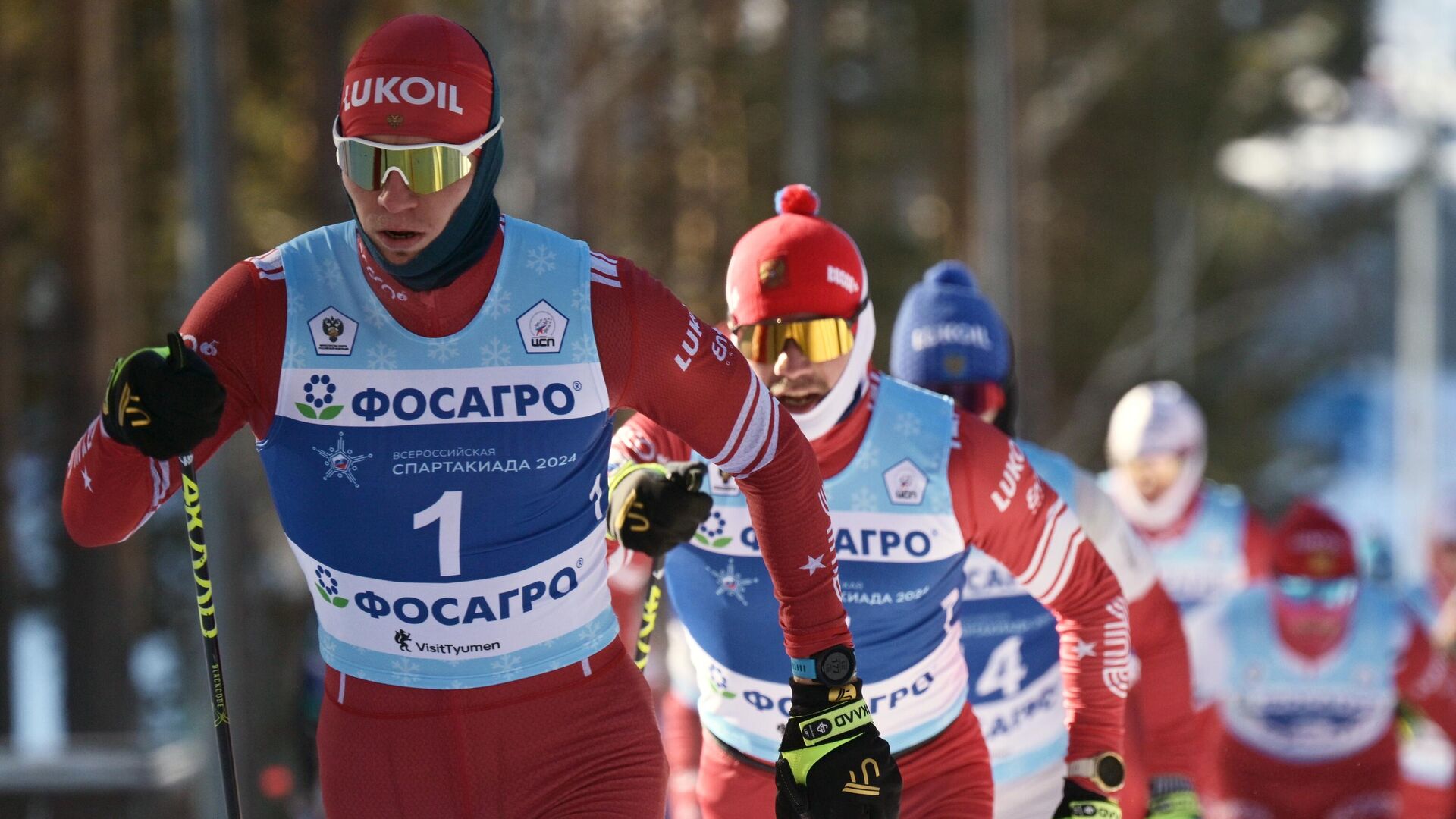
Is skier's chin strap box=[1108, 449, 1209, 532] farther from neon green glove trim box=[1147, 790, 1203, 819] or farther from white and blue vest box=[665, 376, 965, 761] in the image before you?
white and blue vest box=[665, 376, 965, 761]

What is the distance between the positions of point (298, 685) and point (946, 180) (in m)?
21.9

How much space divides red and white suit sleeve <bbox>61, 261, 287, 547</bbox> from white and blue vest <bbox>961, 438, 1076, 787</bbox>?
280cm

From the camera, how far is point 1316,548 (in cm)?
921

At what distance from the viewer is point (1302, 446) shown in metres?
34.4

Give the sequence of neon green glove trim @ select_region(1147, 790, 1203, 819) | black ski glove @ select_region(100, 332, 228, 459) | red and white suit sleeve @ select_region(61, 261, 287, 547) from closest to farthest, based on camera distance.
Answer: black ski glove @ select_region(100, 332, 228, 459), red and white suit sleeve @ select_region(61, 261, 287, 547), neon green glove trim @ select_region(1147, 790, 1203, 819)

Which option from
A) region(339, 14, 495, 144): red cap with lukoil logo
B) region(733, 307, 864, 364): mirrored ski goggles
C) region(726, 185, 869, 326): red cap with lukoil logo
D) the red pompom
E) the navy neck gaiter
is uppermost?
region(339, 14, 495, 144): red cap with lukoil logo

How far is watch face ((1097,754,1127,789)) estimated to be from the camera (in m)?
4.86

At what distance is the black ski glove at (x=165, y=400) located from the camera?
11.0 feet

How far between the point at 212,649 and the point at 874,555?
1567 mm

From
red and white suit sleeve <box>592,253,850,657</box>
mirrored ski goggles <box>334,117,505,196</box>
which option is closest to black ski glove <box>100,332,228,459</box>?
mirrored ski goggles <box>334,117,505,196</box>

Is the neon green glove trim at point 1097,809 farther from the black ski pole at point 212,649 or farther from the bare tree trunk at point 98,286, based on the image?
the bare tree trunk at point 98,286

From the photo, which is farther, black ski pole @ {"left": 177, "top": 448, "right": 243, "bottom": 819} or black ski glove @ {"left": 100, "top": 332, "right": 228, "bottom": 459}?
black ski pole @ {"left": 177, "top": 448, "right": 243, "bottom": 819}

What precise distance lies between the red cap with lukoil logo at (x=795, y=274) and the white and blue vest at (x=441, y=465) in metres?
1.18

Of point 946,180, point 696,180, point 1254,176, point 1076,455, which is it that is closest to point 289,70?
point 696,180
